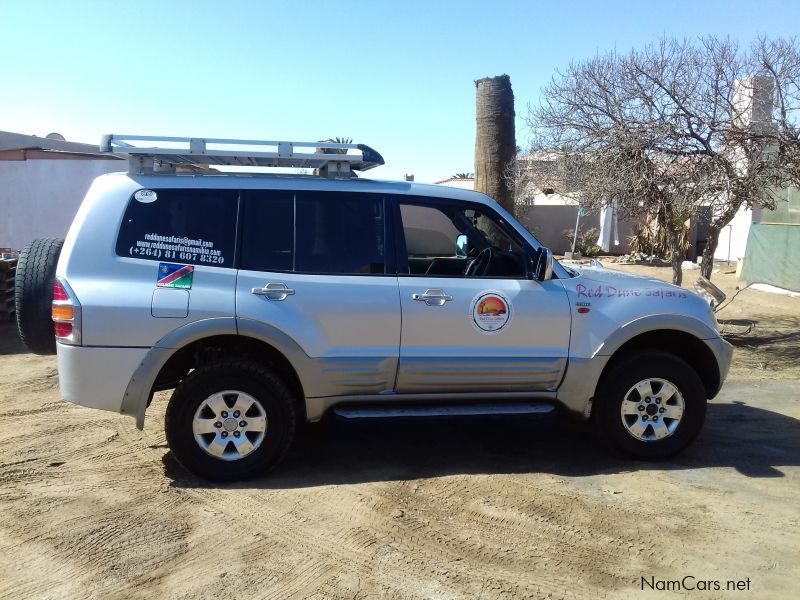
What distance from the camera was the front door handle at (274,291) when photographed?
4578 mm

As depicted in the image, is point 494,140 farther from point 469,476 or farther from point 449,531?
point 449,531

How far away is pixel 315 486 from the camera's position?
4617 millimetres

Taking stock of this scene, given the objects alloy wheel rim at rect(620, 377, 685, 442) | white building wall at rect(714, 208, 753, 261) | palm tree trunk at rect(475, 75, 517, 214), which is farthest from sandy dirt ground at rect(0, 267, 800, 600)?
white building wall at rect(714, 208, 753, 261)

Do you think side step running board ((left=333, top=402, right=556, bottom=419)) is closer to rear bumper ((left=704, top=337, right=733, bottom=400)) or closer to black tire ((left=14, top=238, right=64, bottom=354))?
rear bumper ((left=704, top=337, right=733, bottom=400))

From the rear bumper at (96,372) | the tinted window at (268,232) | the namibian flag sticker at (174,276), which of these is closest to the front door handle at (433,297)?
the tinted window at (268,232)

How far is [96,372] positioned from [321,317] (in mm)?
1459

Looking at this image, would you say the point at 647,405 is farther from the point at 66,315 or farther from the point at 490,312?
the point at 66,315

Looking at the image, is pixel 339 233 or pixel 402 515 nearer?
pixel 402 515

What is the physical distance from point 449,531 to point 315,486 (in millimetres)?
1067

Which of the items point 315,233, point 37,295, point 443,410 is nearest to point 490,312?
point 443,410

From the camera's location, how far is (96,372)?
4422 mm

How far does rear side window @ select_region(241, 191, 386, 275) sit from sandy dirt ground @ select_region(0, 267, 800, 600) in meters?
1.45

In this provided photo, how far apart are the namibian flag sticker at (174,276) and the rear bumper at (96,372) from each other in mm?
452

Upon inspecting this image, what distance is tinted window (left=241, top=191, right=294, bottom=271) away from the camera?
4.70 metres
